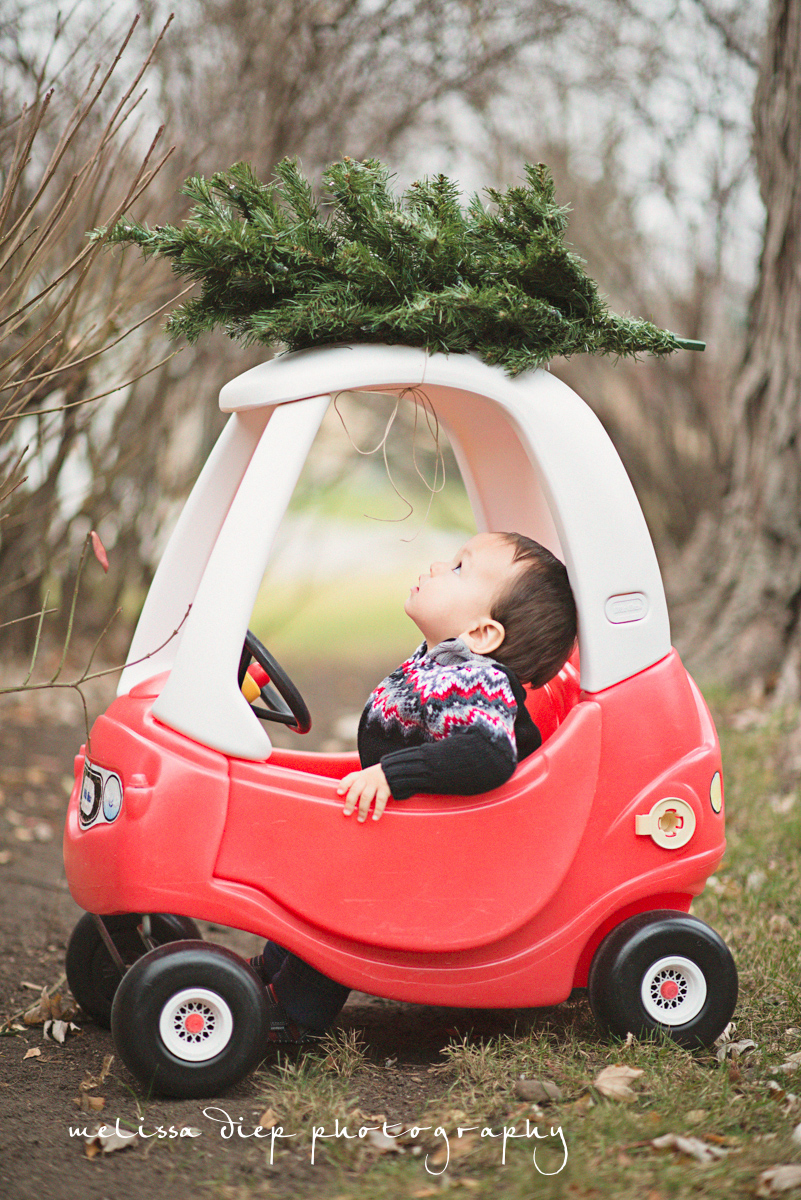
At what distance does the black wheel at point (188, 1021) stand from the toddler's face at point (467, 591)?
83 centimetres

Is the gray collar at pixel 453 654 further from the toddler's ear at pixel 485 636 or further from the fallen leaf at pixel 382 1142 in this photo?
the fallen leaf at pixel 382 1142

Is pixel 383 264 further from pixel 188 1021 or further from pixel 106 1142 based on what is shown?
pixel 106 1142

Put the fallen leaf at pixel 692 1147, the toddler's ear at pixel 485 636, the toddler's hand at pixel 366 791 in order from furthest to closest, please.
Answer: the toddler's ear at pixel 485 636
the toddler's hand at pixel 366 791
the fallen leaf at pixel 692 1147

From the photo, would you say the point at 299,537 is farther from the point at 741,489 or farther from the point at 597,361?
the point at 741,489

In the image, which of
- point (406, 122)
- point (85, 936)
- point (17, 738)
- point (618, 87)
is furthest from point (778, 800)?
point (618, 87)

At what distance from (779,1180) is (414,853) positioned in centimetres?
83

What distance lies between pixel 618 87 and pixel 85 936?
19.2 ft

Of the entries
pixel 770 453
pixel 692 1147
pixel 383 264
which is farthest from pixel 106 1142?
pixel 770 453

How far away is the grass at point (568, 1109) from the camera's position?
165cm

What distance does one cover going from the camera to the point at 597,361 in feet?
25.0

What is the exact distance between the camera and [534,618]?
2.25m

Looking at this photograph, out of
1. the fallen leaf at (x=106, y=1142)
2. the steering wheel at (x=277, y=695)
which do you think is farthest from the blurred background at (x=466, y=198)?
the fallen leaf at (x=106, y=1142)

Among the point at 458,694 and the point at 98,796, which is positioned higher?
the point at 458,694

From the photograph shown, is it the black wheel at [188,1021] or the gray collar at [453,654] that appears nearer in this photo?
the black wheel at [188,1021]
